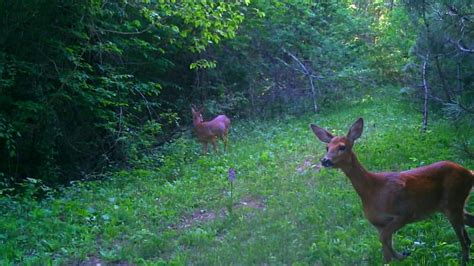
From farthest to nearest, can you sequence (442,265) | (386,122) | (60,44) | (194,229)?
1. (386,122)
2. (60,44)
3. (194,229)
4. (442,265)

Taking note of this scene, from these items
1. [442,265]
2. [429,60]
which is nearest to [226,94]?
[429,60]

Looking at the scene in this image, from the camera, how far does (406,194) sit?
557 centimetres

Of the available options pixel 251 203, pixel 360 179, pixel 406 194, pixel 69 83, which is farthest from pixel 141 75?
pixel 406 194

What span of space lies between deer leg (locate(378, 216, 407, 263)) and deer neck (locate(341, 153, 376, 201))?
0.38 meters

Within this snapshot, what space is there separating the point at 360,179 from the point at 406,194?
0.46 metres

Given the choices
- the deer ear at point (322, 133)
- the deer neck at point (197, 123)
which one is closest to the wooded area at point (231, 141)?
the deer ear at point (322, 133)

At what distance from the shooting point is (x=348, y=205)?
301 inches

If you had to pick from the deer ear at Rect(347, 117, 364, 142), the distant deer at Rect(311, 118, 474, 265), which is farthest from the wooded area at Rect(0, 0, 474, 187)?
the deer ear at Rect(347, 117, 364, 142)

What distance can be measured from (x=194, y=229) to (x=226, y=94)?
44.6 ft

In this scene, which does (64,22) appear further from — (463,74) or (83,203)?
(463,74)

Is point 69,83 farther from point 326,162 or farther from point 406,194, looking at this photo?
point 406,194

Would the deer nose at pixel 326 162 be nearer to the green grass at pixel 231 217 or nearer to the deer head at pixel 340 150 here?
the deer head at pixel 340 150

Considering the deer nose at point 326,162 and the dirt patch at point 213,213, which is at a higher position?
the deer nose at point 326,162

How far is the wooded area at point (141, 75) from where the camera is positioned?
10750 millimetres
